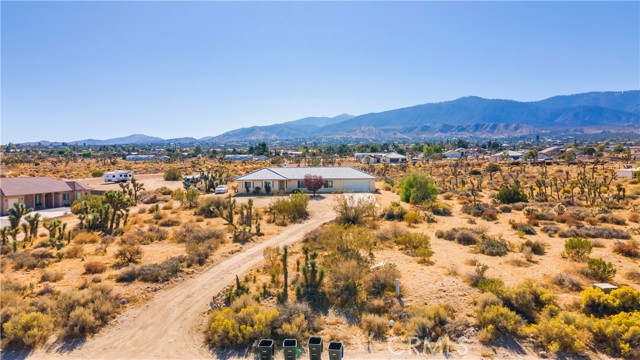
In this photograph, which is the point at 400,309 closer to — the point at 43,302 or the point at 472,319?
the point at 472,319

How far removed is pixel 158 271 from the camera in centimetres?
1664

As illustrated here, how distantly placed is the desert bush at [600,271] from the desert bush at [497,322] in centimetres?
577

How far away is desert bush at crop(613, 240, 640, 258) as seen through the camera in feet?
59.5

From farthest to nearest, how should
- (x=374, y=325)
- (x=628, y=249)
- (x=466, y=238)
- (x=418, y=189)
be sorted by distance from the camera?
(x=418, y=189) → (x=466, y=238) → (x=628, y=249) → (x=374, y=325)

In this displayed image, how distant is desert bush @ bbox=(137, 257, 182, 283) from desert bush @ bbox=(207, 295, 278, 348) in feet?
16.1

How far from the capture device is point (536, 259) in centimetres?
1800

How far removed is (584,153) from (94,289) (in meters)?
114

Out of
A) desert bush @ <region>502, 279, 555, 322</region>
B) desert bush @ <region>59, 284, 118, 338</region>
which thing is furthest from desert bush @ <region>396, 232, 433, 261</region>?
desert bush @ <region>59, 284, 118, 338</region>

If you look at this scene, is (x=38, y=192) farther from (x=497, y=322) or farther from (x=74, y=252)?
(x=497, y=322)

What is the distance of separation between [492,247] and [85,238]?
23.9 m

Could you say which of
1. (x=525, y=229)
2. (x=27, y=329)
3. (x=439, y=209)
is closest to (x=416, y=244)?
(x=525, y=229)

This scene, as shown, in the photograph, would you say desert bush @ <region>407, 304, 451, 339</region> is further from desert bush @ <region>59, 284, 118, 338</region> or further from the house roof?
the house roof

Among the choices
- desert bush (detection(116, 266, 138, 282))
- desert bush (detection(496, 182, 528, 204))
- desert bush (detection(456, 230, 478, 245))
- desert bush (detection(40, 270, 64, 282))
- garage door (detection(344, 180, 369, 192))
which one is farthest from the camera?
garage door (detection(344, 180, 369, 192))

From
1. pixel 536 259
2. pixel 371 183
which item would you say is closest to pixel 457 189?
pixel 371 183
